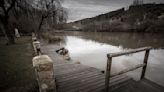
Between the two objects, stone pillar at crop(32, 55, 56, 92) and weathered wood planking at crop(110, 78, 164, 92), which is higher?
stone pillar at crop(32, 55, 56, 92)

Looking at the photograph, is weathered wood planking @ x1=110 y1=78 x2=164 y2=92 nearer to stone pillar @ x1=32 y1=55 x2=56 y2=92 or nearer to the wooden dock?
the wooden dock

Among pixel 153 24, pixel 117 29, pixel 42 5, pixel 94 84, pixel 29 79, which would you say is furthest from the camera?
pixel 117 29

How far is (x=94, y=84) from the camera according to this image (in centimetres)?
327

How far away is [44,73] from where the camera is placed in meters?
2.38

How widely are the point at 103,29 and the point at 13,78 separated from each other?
135 feet

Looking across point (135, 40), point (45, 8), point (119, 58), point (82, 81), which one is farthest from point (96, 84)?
point (45, 8)

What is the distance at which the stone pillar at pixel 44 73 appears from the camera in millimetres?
2318

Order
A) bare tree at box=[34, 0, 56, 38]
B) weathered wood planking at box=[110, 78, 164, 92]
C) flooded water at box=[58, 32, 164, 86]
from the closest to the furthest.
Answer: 1. weathered wood planking at box=[110, 78, 164, 92]
2. flooded water at box=[58, 32, 164, 86]
3. bare tree at box=[34, 0, 56, 38]

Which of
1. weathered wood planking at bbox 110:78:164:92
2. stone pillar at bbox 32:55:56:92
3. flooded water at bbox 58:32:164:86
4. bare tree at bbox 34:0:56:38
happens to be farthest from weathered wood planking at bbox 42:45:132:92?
bare tree at bbox 34:0:56:38

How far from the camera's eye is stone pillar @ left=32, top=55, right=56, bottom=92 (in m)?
2.32

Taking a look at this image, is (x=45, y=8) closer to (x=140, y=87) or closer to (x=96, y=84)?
(x=96, y=84)

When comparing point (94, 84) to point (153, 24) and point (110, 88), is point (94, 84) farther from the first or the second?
point (153, 24)

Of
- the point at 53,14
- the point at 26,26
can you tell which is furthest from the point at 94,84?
the point at 26,26

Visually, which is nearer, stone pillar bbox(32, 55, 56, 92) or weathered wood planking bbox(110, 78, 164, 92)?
stone pillar bbox(32, 55, 56, 92)
